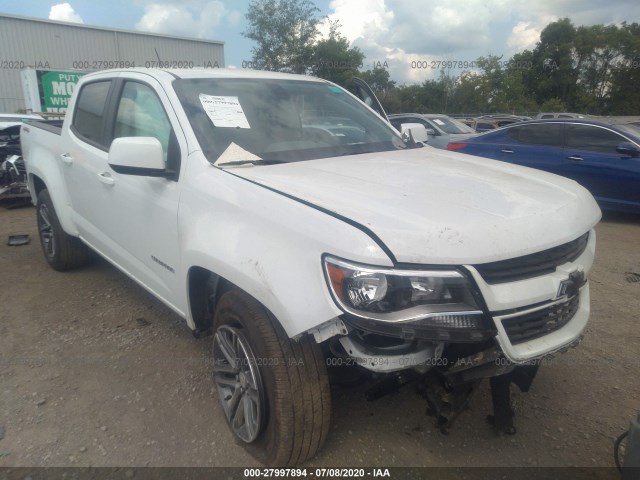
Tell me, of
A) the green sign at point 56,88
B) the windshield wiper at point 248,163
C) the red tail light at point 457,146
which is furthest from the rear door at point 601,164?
the green sign at point 56,88

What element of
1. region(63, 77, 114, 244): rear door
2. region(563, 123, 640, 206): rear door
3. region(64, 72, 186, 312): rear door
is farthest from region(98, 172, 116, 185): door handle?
region(563, 123, 640, 206): rear door

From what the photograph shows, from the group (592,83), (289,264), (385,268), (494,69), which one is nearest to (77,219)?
(289,264)

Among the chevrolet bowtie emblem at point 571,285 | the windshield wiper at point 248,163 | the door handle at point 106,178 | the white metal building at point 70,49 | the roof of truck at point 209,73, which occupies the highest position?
the white metal building at point 70,49

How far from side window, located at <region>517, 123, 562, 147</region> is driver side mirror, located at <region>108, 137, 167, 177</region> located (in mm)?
6768

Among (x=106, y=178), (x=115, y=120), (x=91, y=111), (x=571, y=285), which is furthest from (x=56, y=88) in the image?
(x=571, y=285)

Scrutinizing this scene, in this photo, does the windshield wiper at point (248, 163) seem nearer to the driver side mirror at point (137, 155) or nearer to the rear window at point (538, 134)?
the driver side mirror at point (137, 155)

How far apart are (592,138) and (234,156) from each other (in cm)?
654

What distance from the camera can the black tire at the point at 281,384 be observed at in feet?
6.63

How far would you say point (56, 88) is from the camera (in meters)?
14.5

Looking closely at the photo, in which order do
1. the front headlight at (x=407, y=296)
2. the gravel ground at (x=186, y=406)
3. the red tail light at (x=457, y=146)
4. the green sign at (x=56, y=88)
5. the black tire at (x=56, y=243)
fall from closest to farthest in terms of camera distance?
the front headlight at (x=407, y=296) < the gravel ground at (x=186, y=406) < the black tire at (x=56, y=243) < the red tail light at (x=457, y=146) < the green sign at (x=56, y=88)

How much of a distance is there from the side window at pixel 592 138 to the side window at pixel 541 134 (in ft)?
0.55

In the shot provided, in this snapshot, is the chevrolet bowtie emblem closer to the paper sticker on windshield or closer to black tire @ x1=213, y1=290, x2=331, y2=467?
black tire @ x1=213, y1=290, x2=331, y2=467

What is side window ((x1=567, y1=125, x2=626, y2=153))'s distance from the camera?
7.06 metres

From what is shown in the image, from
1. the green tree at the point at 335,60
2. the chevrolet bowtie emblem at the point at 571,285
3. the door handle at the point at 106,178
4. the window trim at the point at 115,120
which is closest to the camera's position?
the chevrolet bowtie emblem at the point at 571,285
